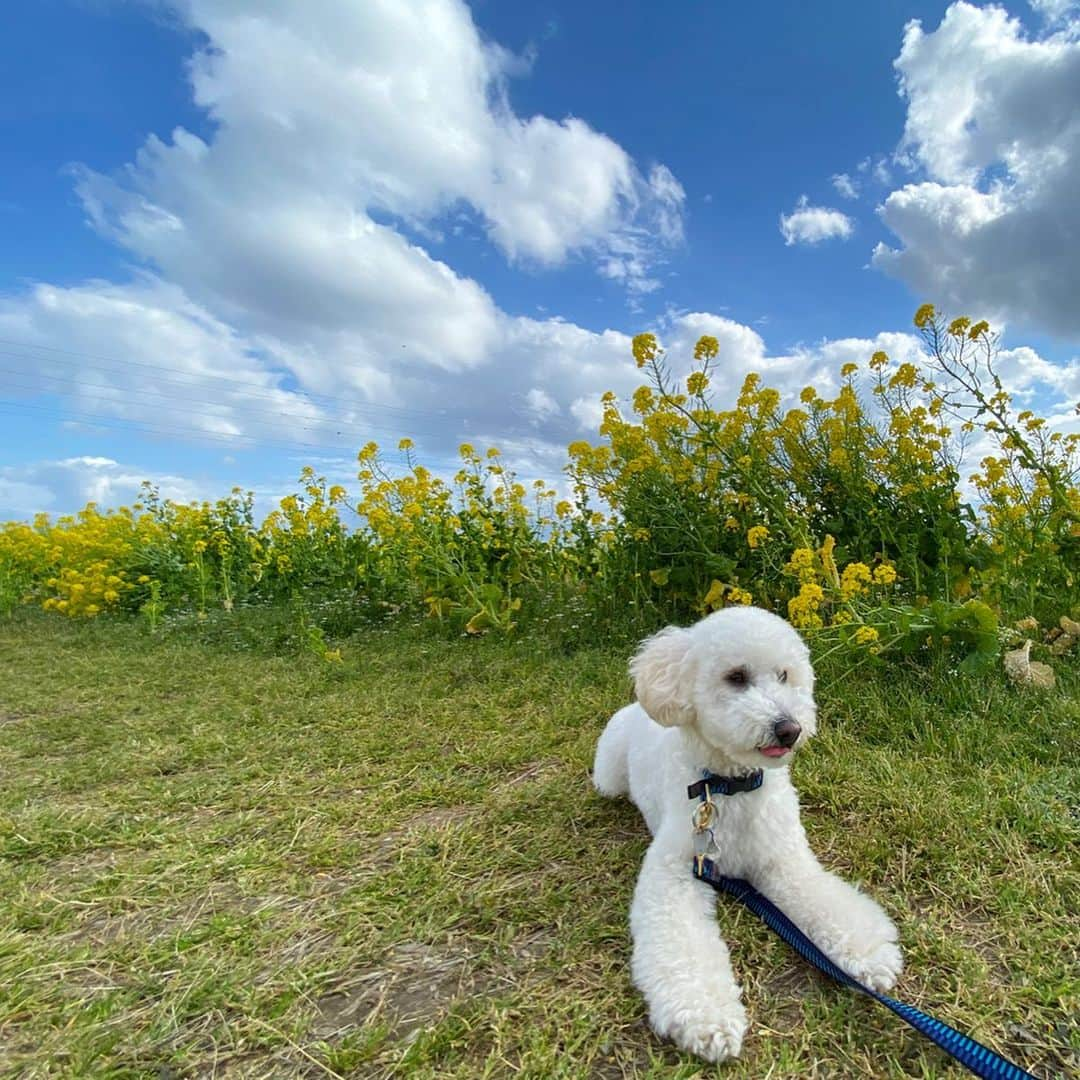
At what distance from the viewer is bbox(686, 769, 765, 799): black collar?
75.0 inches

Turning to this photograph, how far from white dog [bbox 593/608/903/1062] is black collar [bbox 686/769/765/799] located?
0.7 inches

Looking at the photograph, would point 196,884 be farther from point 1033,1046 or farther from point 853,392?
point 853,392

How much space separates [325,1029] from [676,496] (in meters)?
3.42

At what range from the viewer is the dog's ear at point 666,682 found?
76.3 inches

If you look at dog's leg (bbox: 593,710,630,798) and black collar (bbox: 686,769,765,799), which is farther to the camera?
dog's leg (bbox: 593,710,630,798)

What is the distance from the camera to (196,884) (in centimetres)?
221

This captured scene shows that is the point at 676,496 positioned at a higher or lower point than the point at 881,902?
higher

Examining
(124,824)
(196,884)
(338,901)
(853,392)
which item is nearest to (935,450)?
(853,392)

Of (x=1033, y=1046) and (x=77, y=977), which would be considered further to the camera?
(x=77, y=977)

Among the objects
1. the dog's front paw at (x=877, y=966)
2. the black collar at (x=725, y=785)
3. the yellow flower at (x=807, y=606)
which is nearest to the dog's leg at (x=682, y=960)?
the black collar at (x=725, y=785)

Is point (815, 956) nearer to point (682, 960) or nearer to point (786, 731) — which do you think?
point (682, 960)

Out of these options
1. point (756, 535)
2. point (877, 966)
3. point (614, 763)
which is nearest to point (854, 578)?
point (756, 535)

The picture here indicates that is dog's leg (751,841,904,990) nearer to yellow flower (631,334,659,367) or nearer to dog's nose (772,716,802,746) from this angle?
dog's nose (772,716,802,746)

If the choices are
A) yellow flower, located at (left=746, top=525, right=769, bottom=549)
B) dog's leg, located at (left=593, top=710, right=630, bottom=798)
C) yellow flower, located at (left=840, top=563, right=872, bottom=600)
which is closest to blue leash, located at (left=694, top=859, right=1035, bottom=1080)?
dog's leg, located at (left=593, top=710, right=630, bottom=798)
